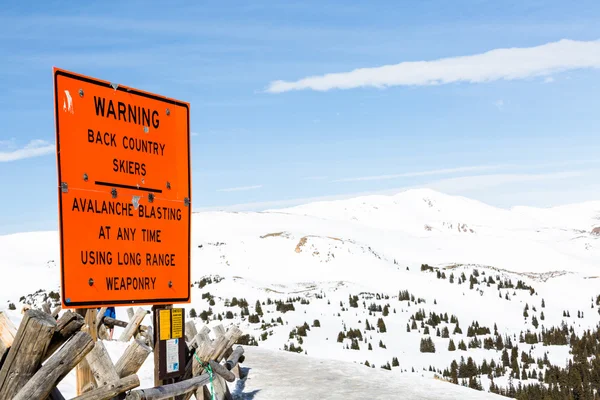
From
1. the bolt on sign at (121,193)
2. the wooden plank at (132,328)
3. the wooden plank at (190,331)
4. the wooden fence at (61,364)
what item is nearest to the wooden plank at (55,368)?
the wooden fence at (61,364)

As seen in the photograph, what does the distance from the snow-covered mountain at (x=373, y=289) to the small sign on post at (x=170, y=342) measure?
9612mm

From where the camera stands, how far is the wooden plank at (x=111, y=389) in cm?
612

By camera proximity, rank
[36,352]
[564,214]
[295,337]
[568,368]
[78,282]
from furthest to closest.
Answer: [564,214]
[295,337]
[568,368]
[78,282]
[36,352]

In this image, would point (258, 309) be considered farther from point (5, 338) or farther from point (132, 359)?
point (5, 338)

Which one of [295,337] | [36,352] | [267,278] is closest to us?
[36,352]

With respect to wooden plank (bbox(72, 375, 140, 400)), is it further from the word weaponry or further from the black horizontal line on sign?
the black horizontal line on sign

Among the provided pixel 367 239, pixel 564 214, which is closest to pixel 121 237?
pixel 367 239

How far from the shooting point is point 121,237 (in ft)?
21.2

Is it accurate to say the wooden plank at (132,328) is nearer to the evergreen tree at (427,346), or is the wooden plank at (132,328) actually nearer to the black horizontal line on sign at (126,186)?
the evergreen tree at (427,346)

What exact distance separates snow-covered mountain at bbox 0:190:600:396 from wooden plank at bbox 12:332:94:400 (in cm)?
1159

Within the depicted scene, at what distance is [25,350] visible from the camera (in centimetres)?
525

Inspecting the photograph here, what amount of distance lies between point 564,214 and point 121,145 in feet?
450

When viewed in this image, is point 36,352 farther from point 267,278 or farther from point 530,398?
point 267,278

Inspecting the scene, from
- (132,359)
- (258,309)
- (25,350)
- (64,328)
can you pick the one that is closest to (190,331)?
(132,359)
